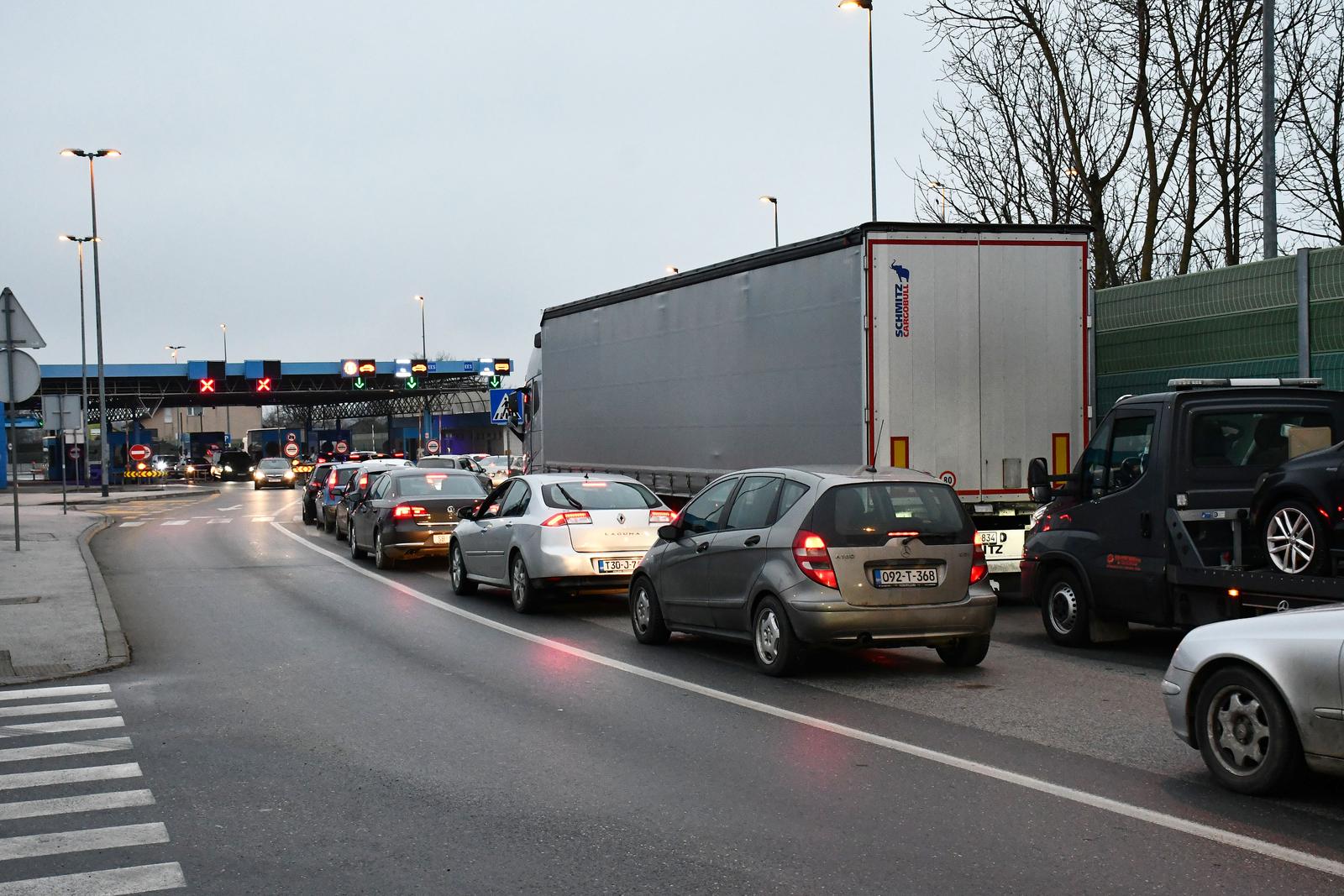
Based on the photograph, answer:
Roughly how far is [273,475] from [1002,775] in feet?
219

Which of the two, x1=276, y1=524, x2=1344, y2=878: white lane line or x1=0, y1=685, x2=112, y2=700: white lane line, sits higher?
x1=276, y1=524, x2=1344, y2=878: white lane line

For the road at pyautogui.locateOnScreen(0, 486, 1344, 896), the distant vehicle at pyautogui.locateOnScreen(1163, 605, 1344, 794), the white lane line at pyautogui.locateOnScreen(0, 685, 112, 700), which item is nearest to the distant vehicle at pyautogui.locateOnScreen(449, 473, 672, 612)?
the road at pyautogui.locateOnScreen(0, 486, 1344, 896)

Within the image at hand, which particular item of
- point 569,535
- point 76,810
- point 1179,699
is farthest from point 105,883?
point 569,535

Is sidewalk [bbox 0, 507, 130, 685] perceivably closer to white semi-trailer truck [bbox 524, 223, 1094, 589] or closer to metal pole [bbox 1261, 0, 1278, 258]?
white semi-trailer truck [bbox 524, 223, 1094, 589]

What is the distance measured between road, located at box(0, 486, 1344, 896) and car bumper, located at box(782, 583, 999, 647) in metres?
0.34

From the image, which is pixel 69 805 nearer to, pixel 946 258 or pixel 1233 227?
pixel 946 258

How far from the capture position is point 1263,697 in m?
6.55

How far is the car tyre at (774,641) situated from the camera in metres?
10.3

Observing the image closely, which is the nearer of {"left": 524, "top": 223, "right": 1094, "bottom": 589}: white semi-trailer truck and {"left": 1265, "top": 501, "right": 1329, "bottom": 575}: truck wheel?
{"left": 1265, "top": 501, "right": 1329, "bottom": 575}: truck wheel

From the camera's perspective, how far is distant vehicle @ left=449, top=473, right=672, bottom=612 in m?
14.5

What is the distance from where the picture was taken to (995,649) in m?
12.1

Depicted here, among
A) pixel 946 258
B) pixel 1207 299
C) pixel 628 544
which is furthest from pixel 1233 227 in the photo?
pixel 628 544

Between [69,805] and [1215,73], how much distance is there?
75.0 ft

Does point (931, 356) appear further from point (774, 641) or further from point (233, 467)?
point (233, 467)
